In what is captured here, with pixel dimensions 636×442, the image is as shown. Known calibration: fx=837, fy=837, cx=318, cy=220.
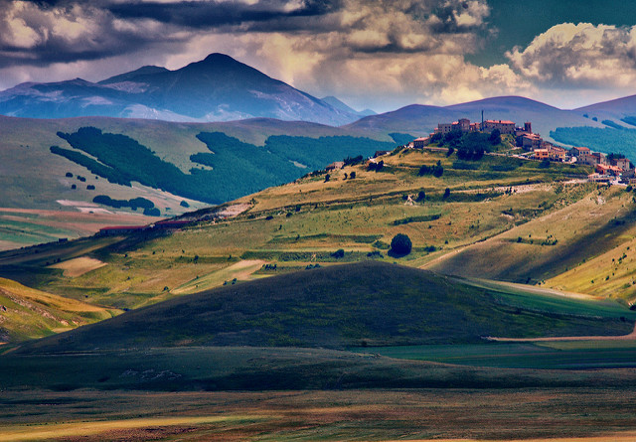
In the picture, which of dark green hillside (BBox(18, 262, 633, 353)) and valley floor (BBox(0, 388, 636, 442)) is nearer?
valley floor (BBox(0, 388, 636, 442))

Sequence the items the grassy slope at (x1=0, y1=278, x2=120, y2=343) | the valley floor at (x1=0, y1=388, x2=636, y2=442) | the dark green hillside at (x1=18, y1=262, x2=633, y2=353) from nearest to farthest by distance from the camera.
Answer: the valley floor at (x1=0, y1=388, x2=636, y2=442) < the dark green hillside at (x1=18, y1=262, x2=633, y2=353) < the grassy slope at (x1=0, y1=278, x2=120, y2=343)

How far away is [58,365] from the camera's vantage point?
101 meters

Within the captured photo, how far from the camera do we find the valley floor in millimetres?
54656

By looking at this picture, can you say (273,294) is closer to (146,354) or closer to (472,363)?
(146,354)

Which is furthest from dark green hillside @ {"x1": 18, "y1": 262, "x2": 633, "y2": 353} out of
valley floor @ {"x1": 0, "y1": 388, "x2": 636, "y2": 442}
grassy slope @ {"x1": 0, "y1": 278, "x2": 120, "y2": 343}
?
valley floor @ {"x1": 0, "y1": 388, "x2": 636, "y2": 442}

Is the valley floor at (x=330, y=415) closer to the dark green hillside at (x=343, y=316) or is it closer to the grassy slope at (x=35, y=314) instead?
the dark green hillside at (x=343, y=316)

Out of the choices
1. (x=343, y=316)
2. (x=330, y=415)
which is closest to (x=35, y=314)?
(x=343, y=316)

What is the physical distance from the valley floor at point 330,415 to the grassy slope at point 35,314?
64663mm

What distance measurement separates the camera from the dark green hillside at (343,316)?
4892 inches

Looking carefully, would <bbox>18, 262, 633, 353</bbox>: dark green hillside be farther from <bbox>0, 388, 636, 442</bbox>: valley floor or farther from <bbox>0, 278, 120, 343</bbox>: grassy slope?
<bbox>0, 388, 636, 442</bbox>: valley floor

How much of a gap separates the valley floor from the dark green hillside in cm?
3910

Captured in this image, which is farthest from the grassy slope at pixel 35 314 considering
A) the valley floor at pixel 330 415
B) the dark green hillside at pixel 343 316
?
the valley floor at pixel 330 415

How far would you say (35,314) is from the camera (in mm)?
158250

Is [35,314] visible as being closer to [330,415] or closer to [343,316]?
[343,316]
